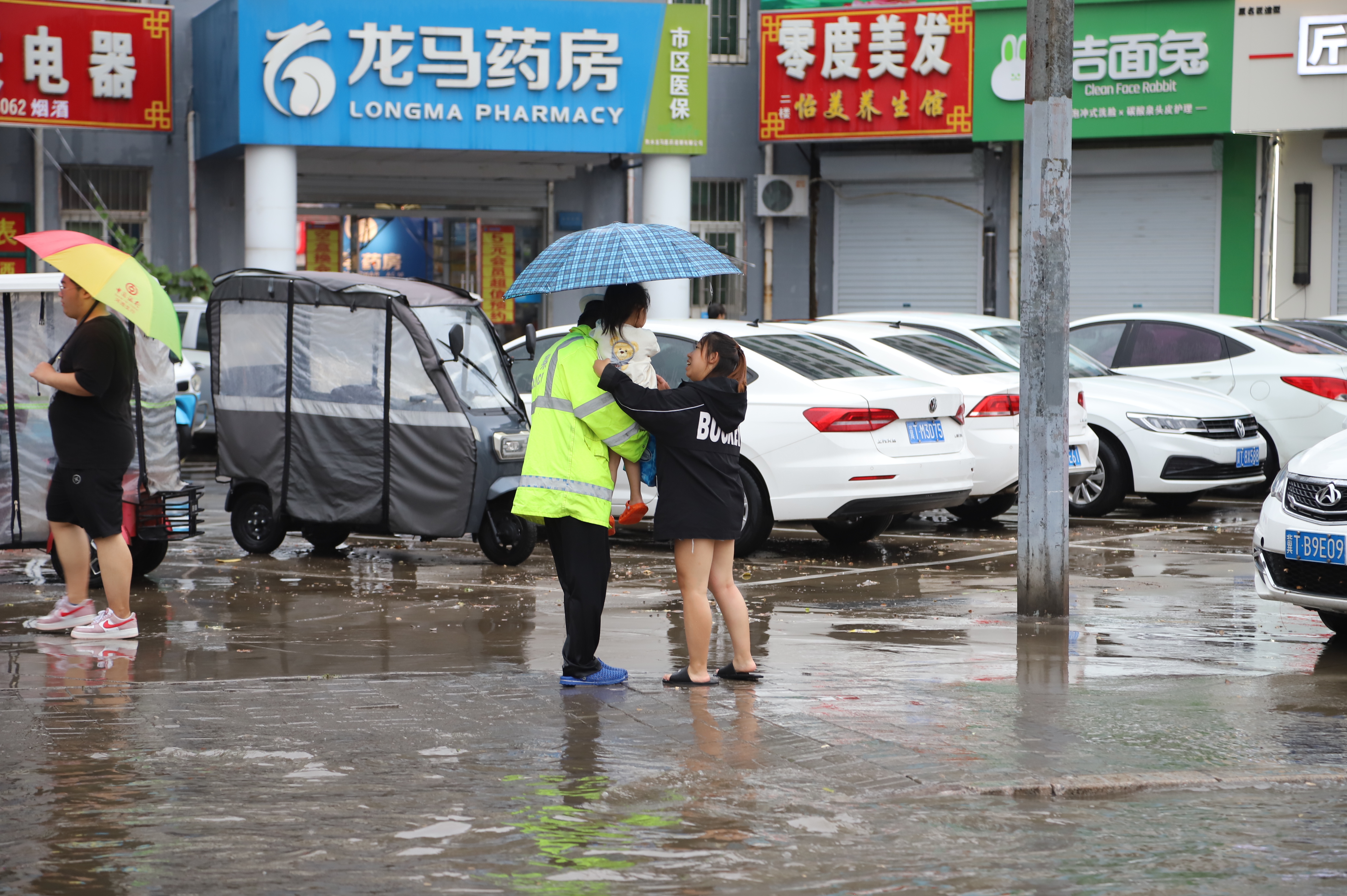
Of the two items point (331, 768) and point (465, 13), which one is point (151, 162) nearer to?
point (465, 13)

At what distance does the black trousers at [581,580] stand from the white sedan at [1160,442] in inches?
278

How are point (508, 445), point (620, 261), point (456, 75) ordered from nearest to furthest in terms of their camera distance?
point (620, 261)
point (508, 445)
point (456, 75)

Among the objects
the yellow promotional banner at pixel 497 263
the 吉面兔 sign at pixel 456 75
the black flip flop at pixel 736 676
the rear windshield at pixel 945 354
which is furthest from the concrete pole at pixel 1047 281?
the yellow promotional banner at pixel 497 263

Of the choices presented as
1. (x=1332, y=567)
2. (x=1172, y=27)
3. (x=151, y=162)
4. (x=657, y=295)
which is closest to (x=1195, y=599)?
(x=1332, y=567)

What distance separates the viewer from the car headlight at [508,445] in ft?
34.7

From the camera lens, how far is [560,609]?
920 cm

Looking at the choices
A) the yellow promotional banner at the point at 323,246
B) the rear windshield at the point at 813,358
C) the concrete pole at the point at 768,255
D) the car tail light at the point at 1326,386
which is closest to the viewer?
the rear windshield at the point at 813,358

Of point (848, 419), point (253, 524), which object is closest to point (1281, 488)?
point (848, 419)

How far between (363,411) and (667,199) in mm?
12340

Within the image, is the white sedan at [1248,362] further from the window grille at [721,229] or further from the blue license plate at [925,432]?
the window grille at [721,229]

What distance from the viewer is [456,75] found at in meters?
21.5

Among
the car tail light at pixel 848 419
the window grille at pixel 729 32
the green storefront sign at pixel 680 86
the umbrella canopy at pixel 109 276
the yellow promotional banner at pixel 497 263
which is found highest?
the window grille at pixel 729 32

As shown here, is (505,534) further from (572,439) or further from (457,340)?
(572,439)

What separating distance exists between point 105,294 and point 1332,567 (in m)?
5.63
